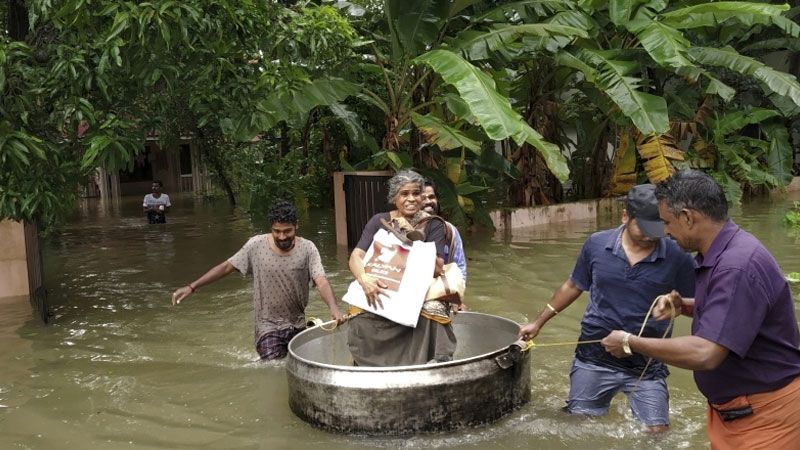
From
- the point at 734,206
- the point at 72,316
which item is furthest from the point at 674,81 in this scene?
the point at 72,316

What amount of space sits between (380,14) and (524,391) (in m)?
9.00

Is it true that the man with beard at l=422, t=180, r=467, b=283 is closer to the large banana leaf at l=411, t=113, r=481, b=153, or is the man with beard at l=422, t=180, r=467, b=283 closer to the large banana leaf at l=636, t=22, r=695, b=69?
the large banana leaf at l=411, t=113, r=481, b=153

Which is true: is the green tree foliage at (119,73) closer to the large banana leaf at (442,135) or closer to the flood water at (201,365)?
the flood water at (201,365)

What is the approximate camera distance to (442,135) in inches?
443

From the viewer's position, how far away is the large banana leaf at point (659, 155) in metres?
13.9

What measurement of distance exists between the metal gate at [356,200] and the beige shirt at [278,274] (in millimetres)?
5882

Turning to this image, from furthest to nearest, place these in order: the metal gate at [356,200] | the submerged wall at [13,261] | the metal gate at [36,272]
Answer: the metal gate at [356,200]
the submerged wall at [13,261]
the metal gate at [36,272]

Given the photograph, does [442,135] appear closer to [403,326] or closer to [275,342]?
[275,342]

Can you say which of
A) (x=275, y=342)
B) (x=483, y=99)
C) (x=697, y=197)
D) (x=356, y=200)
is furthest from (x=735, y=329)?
(x=356, y=200)

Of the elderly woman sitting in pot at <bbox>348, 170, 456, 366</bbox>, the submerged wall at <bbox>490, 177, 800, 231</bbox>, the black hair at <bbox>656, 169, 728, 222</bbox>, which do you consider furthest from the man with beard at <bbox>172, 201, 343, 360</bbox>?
the submerged wall at <bbox>490, 177, 800, 231</bbox>

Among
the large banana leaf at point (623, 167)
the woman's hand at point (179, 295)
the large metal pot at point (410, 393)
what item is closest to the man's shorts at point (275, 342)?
the woman's hand at point (179, 295)

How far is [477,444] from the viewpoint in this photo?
474 cm

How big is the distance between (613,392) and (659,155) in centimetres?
1036

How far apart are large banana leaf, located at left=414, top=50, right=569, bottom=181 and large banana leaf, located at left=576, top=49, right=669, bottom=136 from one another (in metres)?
2.15
